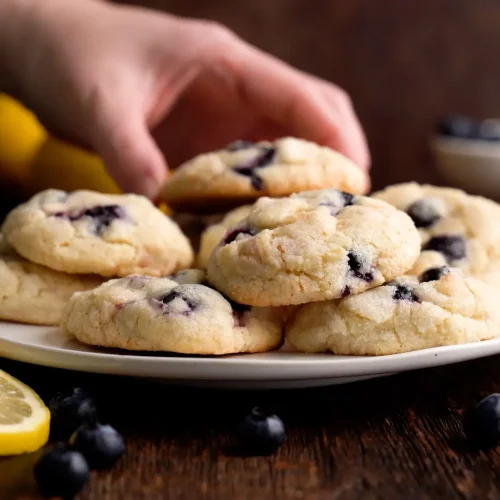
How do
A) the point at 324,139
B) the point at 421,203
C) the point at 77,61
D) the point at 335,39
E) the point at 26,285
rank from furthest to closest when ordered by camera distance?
the point at 335,39 < the point at 324,139 < the point at 77,61 < the point at 421,203 < the point at 26,285

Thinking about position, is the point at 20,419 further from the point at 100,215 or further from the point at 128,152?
the point at 128,152

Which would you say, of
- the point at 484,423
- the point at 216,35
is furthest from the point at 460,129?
the point at 484,423

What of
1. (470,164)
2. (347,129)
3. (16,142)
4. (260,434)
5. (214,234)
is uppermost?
(260,434)

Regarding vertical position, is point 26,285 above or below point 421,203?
below

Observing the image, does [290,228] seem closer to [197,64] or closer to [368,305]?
[368,305]

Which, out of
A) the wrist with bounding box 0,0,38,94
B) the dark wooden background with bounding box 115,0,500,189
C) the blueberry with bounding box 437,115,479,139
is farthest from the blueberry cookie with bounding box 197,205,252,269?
the dark wooden background with bounding box 115,0,500,189

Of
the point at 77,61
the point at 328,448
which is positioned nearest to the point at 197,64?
the point at 77,61
